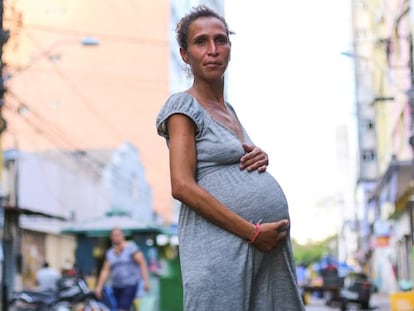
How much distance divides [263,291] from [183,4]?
75.9 m

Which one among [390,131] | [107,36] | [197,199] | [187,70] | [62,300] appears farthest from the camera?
[107,36]

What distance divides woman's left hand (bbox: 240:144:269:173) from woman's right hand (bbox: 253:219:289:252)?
23 cm

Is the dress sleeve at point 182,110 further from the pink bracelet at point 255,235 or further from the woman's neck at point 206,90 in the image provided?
the pink bracelet at point 255,235

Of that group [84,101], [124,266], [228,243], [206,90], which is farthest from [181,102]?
[84,101]

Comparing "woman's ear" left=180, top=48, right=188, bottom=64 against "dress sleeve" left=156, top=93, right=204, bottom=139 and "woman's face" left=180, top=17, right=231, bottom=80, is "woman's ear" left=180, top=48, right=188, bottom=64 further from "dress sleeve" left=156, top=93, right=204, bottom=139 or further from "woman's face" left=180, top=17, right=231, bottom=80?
"dress sleeve" left=156, top=93, right=204, bottom=139

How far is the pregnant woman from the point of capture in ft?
10.4

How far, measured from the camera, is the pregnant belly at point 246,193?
10.5ft

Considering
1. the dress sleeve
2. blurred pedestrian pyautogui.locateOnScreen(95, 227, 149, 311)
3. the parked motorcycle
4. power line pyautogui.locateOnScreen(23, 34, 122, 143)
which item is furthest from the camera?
power line pyautogui.locateOnScreen(23, 34, 122, 143)

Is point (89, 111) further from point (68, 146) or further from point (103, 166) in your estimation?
point (103, 166)

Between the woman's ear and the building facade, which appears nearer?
the woman's ear

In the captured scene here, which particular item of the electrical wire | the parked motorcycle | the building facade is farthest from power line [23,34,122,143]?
the parked motorcycle

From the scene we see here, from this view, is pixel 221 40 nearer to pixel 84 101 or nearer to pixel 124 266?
pixel 124 266

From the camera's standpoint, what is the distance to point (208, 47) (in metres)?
3.36

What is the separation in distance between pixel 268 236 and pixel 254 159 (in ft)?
0.99
